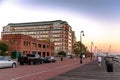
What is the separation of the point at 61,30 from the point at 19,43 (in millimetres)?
92913

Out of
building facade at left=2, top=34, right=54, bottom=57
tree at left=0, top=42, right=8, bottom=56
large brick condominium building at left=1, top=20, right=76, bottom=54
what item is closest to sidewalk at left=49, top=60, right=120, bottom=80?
tree at left=0, top=42, right=8, bottom=56

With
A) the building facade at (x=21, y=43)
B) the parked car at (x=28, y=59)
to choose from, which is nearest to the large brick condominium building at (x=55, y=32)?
the building facade at (x=21, y=43)

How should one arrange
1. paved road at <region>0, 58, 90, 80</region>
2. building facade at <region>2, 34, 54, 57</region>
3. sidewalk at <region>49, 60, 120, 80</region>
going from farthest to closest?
building facade at <region>2, 34, 54, 57</region> < paved road at <region>0, 58, 90, 80</region> < sidewalk at <region>49, 60, 120, 80</region>

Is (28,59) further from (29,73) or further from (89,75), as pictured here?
(89,75)

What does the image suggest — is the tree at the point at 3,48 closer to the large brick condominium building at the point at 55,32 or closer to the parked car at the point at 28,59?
the parked car at the point at 28,59

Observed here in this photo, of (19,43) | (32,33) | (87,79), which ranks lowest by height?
(87,79)

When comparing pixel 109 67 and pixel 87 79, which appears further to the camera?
pixel 109 67

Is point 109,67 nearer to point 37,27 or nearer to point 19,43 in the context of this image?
point 19,43

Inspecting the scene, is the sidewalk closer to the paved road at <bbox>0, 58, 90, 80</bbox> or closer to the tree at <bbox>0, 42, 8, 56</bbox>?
the paved road at <bbox>0, 58, 90, 80</bbox>

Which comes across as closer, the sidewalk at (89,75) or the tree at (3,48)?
the sidewalk at (89,75)

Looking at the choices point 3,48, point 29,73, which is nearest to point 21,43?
point 3,48

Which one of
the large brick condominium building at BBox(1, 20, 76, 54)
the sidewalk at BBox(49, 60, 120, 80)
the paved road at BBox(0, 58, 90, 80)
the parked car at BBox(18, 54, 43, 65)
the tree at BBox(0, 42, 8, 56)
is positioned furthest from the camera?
the large brick condominium building at BBox(1, 20, 76, 54)

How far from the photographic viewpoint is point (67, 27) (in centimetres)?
19325

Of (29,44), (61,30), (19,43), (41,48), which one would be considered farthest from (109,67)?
(61,30)
